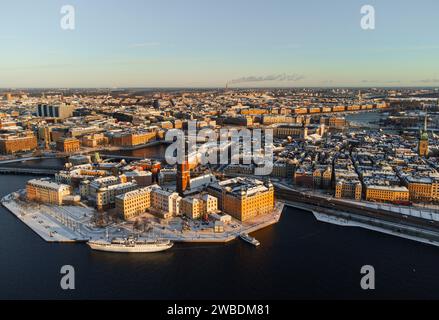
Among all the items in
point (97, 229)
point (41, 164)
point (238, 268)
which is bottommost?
point (238, 268)

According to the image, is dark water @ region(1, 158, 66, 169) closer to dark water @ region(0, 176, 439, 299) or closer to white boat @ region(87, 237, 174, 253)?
dark water @ region(0, 176, 439, 299)

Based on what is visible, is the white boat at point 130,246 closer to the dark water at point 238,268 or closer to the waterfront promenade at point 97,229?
the dark water at point 238,268

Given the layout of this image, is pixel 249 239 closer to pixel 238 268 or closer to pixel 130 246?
pixel 238 268

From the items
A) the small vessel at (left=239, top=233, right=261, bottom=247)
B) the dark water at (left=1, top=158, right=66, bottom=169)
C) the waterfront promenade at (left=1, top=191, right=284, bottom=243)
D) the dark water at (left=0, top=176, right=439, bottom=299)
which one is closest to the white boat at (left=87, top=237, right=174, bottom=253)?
the dark water at (left=0, top=176, right=439, bottom=299)

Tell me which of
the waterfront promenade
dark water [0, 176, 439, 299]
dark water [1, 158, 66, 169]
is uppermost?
dark water [1, 158, 66, 169]

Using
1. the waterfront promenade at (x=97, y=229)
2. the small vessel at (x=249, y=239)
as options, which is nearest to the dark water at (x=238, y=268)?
the small vessel at (x=249, y=239)

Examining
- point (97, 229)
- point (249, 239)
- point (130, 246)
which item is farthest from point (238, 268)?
point (97, 229)
